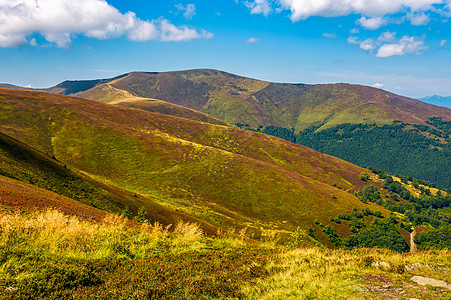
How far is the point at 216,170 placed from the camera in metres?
117

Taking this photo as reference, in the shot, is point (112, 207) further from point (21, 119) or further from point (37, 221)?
point (21, 119)

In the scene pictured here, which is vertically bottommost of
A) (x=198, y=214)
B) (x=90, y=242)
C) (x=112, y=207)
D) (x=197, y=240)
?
(x=198, y=214)

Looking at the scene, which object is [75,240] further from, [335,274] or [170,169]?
[170,169]

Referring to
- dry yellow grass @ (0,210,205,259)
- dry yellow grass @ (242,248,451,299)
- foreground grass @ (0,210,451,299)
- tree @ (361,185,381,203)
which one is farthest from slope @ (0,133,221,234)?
tree @ (361,185,381,203)

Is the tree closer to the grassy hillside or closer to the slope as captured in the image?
the grassy hillside

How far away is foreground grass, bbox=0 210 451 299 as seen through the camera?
8180 mm

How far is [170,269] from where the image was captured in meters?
10.2

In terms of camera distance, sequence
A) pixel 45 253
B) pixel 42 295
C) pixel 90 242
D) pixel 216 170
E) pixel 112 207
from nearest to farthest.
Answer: pixel 42 295 < pixel 45 253 < pixel 90 242 < pixel 112 207 < pixel 216 170

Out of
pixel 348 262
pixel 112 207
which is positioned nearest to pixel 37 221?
pixel 348 262

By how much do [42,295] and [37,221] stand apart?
5.90m

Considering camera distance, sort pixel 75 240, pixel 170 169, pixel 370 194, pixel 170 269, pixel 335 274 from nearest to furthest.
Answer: pixel 170 269
pixel 335 274
pixel 75 240
pixel 170 169
pixel 370 194

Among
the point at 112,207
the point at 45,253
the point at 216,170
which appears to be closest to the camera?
the point at 45,253

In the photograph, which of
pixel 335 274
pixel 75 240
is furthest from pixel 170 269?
pixel 335 274

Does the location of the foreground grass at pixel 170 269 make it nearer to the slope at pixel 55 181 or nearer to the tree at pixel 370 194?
the slope at pixel 55 181
